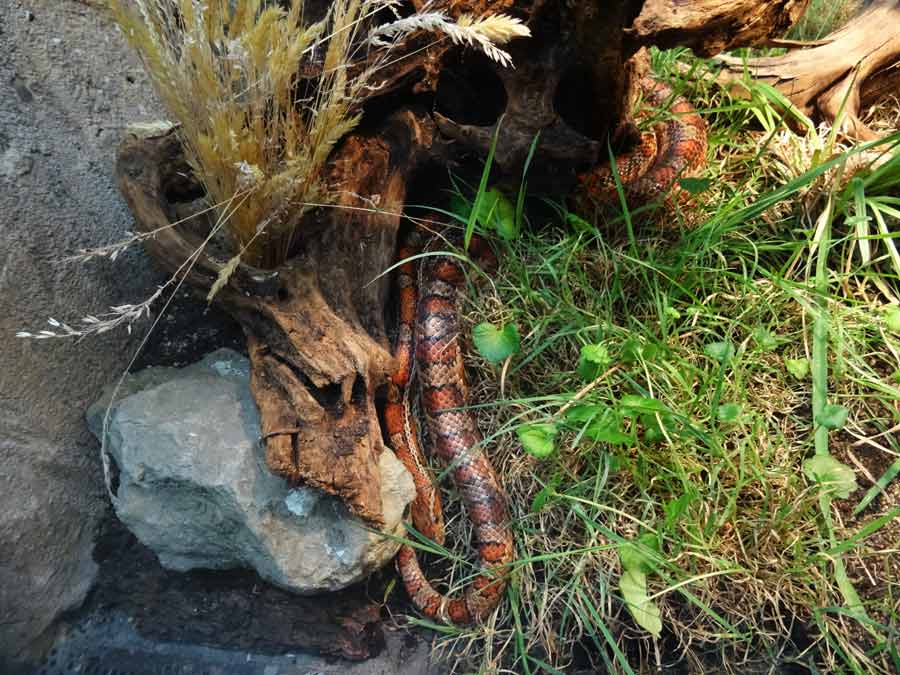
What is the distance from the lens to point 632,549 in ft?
4.97

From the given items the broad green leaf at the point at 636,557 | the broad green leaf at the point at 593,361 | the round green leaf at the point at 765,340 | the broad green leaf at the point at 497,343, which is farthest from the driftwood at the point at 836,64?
the broad green leaf at the point at 636,557

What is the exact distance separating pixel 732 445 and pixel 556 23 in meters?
1.22

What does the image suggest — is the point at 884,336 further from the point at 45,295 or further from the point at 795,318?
the point at 45,295

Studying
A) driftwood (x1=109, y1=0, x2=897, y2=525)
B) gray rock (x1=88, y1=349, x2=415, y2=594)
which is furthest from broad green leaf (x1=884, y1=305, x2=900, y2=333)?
gray rock (x1=88, y1=349, x2=415, y2=594)

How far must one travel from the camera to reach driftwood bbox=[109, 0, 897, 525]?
1498mm

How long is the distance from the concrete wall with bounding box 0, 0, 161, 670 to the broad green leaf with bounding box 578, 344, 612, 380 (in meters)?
1.36

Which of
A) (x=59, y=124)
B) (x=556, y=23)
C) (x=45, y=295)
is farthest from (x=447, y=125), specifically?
(x=45, y=295)

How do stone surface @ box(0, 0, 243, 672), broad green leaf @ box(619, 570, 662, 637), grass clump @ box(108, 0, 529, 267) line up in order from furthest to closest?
stone surface @ box(0, 0, 243, 672)
broad green leaf @ box(619, 570, 662, 637)
grass clump @ box(108, 0, 529, 267)

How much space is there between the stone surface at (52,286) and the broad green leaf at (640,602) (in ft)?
4.66

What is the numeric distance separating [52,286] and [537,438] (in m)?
1.35

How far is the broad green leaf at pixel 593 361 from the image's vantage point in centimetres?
163

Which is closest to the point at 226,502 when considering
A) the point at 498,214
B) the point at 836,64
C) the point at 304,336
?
the point at 304,336

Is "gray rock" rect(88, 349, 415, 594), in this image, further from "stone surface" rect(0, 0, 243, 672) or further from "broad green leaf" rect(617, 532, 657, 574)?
"broad green leaf" rect(617, 532, 657, 574)

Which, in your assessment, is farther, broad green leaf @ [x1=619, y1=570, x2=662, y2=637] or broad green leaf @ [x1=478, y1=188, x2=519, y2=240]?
broad green leaf @ [x1=478, y1=188, x2=519, y2=240]
